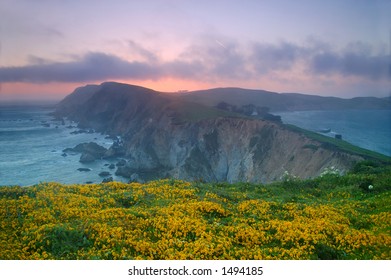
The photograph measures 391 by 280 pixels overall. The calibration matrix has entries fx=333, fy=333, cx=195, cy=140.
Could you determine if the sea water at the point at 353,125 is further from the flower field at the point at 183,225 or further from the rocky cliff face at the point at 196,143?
the flower field at the point at 183,225

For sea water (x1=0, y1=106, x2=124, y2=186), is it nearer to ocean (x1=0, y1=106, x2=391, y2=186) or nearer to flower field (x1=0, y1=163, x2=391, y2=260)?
ocean (x1=0, y1=106, x2=391, y2=186)

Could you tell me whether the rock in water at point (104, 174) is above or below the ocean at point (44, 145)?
below

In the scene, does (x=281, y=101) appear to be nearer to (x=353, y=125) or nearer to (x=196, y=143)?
(x=353, y=125)

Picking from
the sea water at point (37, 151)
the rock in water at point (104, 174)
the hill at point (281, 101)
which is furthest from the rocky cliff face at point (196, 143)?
the hill at point (281, 101)

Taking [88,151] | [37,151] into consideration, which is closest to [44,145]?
[37,151]

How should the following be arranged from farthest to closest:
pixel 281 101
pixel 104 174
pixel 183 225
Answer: pixel 281 101 < pixel 104 174 < pixel 183 225

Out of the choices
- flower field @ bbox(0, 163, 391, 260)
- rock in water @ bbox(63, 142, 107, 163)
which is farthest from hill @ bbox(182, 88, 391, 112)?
flower field @ bbox(0, 163, 391, 260)

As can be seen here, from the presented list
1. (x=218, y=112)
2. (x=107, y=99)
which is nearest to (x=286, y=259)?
(x=218, y=112)
